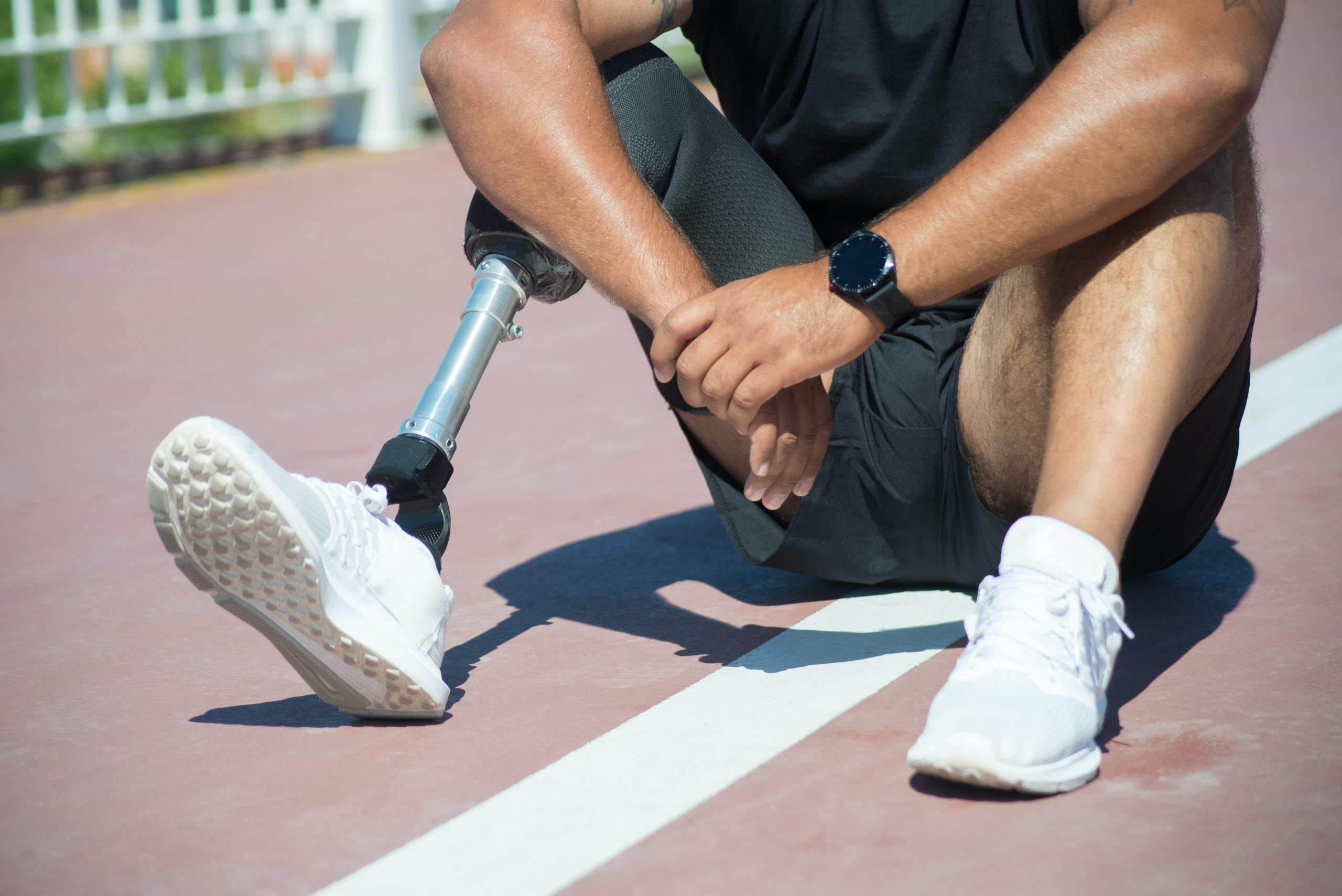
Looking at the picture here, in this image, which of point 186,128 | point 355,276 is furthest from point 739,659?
point 186,128

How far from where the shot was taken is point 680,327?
1417 millimetres

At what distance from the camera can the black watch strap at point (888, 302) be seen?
138 cm

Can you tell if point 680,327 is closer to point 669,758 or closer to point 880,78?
point 669,758

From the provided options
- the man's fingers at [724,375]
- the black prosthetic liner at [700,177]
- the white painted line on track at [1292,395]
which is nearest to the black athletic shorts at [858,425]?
the black prosthetic liner at [700,177]

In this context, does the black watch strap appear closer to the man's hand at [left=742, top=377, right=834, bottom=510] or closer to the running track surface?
the man's hand at [left=742, top=377, right=834, bottom=510]

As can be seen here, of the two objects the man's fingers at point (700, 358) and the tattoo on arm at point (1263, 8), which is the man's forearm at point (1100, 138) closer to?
the tattoo on arm at point (1263, 8)

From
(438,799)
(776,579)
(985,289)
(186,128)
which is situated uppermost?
(985,289)

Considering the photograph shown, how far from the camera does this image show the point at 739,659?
1661 millimetres

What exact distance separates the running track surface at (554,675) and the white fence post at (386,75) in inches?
145

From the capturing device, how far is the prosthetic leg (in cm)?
158

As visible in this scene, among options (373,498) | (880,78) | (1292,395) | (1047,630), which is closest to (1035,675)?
(1047,630)

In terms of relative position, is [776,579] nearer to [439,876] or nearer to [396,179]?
[439,876]

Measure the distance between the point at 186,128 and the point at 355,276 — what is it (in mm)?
3990

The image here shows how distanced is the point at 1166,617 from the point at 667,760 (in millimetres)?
715
